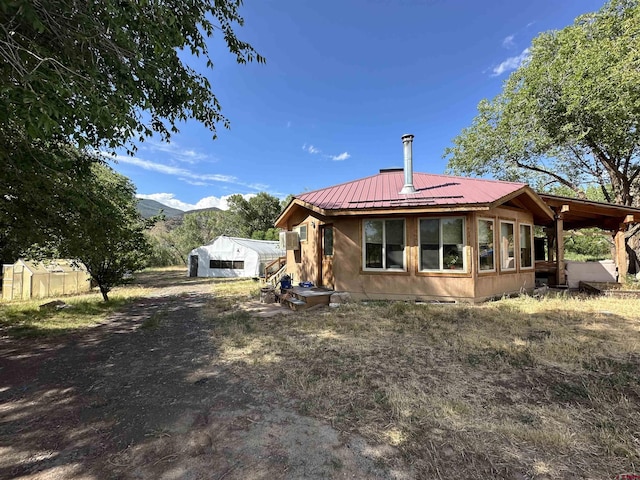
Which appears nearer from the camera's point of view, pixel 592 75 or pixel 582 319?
pixel 582 319

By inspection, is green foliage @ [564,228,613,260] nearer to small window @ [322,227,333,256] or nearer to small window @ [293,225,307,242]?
small window @ [293,225,307,242]

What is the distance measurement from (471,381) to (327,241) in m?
6.54

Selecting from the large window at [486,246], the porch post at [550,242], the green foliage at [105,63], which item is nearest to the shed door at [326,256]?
the large window at [486,246]

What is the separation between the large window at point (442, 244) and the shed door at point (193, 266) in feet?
68.4

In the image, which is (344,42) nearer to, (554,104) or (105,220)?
(554,104)

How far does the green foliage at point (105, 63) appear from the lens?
7.86ft

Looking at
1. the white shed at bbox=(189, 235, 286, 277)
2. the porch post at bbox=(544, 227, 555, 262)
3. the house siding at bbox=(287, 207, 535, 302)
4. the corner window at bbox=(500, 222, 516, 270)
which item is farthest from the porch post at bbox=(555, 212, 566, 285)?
the white shed at bbox=(189, 235, 286, 277)

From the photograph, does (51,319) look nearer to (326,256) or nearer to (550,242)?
(326,256)

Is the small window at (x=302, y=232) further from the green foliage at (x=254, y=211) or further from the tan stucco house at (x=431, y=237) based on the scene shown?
the green foliage at (x=254, y=211)

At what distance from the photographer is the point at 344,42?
11680 millimetres

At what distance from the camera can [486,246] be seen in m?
8.11

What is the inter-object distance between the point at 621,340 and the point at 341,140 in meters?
17.9

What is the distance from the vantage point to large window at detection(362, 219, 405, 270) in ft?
26.9

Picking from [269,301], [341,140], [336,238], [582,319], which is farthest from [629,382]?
[341,140]
